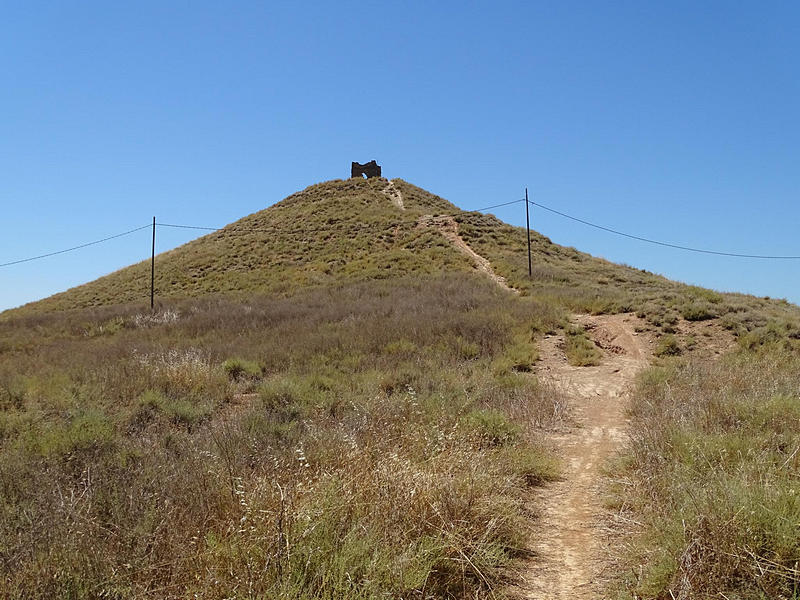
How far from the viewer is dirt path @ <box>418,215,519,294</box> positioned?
27.7 m

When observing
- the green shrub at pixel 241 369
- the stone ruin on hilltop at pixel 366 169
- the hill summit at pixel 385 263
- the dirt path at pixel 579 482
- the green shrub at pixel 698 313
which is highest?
the stone ruin on hilltop at pixel 366 169

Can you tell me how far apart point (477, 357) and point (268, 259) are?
27.2 meters

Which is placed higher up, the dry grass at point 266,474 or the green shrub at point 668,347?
the green shrub at point 668,347

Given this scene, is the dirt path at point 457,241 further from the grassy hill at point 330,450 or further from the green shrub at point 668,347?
the green shrub at point 668,347

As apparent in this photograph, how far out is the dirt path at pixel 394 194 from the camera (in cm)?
4795

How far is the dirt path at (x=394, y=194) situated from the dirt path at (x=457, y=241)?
6.51 m

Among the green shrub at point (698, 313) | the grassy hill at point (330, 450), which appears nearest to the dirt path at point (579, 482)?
the grassy hill at point (330, 450)

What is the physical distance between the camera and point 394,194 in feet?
170

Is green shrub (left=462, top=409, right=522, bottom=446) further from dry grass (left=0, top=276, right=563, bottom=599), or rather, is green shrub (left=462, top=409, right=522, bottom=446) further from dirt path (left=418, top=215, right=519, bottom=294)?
dirt path (left=418, top=215, right=519, bottom=294)

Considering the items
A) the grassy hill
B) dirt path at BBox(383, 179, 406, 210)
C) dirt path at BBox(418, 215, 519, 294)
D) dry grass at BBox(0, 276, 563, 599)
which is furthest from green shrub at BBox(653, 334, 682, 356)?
dirt path at BBox(383, 179, 406, 210)

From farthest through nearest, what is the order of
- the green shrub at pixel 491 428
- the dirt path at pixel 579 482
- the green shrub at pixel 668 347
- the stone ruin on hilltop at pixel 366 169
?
the stone ruin on hilltop at pixel 366 169
the green shrub at pixel 668 347
the green shrub at pixel 491 428
the dirt path at pixel 579 482

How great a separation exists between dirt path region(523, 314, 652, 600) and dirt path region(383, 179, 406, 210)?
34.7 m

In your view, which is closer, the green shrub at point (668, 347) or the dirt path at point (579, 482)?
Result: the dirt path at point (579, 482)

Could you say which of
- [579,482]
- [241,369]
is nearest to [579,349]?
[241,369]
